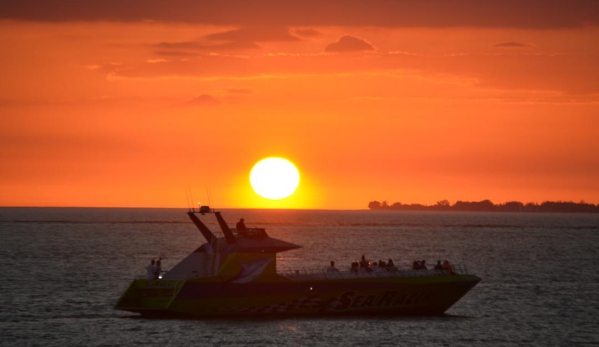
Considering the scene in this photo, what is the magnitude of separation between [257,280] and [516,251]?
9675 centimetres

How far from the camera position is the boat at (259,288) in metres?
52.2

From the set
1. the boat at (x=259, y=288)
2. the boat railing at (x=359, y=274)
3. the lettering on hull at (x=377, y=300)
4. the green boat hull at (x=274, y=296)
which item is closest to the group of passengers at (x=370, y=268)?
the boat railing at (x=359, y=274)

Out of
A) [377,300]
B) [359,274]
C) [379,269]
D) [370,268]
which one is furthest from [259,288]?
[379,269]

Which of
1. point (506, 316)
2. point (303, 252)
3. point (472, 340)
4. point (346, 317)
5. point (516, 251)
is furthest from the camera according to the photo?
point (516, 251)

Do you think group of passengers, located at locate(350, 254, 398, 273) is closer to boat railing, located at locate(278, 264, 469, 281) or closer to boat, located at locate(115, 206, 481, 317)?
boat railing, located at locate(278, 264, 469, 281)

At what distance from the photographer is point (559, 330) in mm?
54469

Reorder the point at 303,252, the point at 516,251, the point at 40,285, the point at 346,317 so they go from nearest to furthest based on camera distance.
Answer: the point at 346,317 < the point at 40,285 < the point at 303,252 < the point at 516,251

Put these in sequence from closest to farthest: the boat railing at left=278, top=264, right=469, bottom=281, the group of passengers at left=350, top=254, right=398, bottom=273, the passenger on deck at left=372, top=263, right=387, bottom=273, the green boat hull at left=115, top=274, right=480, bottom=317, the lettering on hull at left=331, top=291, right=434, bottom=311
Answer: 1. the green boat hull at left=115, top=274, right=480, bottom=317
2. the boat railing at left=278, top=264, right=469, bottom=281
3. the lettering on hull at left=331, top=291, right=434, bottom=311
4. the group of passengers at left=350, top=254, right=398, bottom=273
5. the passenger on deck at left=372, top=263, right=387, bottom=273

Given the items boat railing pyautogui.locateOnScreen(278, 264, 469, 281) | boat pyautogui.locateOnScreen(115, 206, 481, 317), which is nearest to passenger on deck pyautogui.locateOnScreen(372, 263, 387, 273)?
boat railing pyautogui.locateOnScreen(278, 264, 469, 281)

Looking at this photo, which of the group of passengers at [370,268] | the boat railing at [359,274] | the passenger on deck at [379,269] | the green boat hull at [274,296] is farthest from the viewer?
the passenger on deck at [379,269]

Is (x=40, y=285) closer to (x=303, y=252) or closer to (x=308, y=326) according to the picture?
(x=308, y=326)

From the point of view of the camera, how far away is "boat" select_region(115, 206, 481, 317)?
52.2 m

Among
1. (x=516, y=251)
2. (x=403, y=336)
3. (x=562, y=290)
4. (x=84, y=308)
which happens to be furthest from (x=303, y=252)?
(x=403, y=336)

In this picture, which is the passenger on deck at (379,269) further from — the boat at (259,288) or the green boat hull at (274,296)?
the green boat hull at (274,296)
